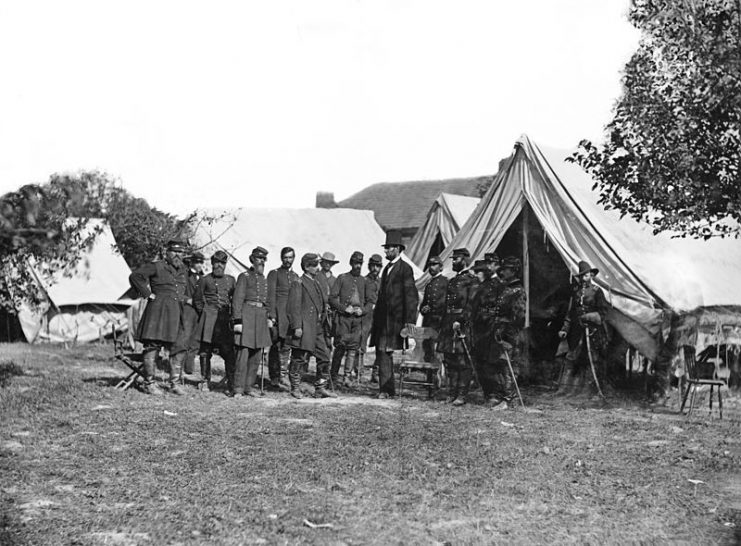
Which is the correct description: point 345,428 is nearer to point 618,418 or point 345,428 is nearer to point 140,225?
point 618,418

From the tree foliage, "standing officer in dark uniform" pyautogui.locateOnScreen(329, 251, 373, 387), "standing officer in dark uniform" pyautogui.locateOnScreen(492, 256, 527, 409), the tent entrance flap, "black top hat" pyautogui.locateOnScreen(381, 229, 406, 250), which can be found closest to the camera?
the tree foliage

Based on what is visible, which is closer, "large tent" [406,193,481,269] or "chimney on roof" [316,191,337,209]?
"large tent" [406,193,481,269]

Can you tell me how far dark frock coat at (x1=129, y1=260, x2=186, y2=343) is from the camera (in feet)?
33.0

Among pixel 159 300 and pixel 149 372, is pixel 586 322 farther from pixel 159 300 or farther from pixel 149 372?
pixel 149 372

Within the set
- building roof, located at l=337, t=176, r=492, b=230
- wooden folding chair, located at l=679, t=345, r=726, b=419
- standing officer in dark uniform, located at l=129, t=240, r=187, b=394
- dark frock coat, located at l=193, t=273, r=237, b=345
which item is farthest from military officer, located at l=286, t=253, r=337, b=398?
building roof, located at l=337, t=176, r=492, b=230

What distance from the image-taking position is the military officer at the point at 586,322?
11.0 metres

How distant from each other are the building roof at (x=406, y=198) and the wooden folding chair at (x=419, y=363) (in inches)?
1267

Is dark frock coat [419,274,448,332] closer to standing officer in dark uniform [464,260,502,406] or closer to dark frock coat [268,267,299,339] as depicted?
standing officer in dark uniform [464,260,502,406]

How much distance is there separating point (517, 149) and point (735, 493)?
24.8 feet

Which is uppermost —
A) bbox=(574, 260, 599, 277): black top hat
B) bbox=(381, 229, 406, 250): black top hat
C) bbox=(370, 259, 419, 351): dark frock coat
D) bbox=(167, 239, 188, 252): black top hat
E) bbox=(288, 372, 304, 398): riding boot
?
bbox=(381, 229, 406, 250): black top hat

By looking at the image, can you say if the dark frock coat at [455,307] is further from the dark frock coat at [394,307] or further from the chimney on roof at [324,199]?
the chimney on roof at [324,199]

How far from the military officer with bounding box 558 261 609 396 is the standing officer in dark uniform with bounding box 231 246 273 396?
151 inches

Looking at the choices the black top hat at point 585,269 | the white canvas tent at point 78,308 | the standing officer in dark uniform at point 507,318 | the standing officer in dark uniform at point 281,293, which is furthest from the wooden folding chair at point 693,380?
the white canvas tent at point 78,308

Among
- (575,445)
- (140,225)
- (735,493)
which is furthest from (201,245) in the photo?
(735,493)
